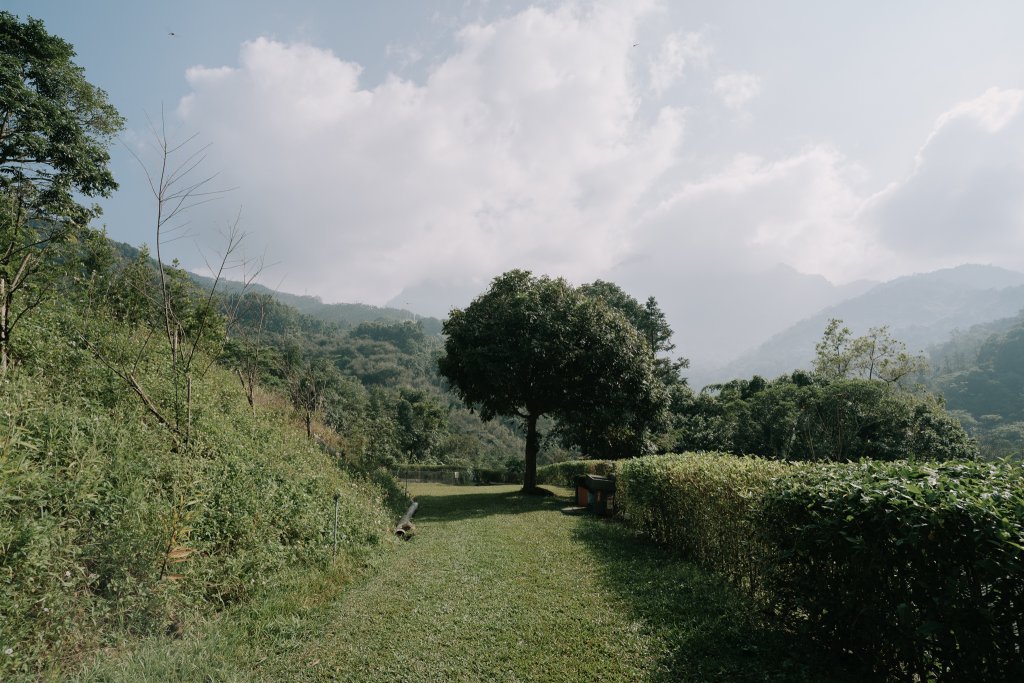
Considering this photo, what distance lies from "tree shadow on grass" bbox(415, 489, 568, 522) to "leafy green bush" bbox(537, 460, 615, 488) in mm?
→ 3343

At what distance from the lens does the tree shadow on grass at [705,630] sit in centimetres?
409

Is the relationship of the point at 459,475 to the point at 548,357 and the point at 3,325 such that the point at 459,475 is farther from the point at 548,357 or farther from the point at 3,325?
the point at 3,325

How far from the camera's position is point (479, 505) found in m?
16.8

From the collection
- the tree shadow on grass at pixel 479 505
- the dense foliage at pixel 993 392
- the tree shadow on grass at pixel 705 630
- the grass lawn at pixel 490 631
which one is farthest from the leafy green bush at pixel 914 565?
the dense foliage at pixel 993 392

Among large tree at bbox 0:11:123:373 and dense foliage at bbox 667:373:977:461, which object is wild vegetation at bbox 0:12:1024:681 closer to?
large tree at bbox 0:11:123:373

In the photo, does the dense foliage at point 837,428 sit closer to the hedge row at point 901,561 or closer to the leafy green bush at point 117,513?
the hedge row at point 901,561

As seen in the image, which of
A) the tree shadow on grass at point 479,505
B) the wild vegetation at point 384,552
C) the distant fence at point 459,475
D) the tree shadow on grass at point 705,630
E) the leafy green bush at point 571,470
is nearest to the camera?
the wild vegetation at point 384,552

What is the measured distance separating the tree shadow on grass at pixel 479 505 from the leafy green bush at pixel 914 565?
10552 mm

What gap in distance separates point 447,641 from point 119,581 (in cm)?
316

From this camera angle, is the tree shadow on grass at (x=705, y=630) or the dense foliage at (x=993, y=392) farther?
the dense foliage at (x=993, y=392)

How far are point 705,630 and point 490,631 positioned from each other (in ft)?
7.53

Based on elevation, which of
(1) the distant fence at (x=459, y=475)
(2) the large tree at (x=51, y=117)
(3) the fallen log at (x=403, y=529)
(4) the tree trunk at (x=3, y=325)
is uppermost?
(2) the large tree at (x=51, y=117)

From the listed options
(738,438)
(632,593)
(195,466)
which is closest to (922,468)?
(632,593)

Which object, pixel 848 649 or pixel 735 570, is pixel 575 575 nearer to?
pixel 735 570
